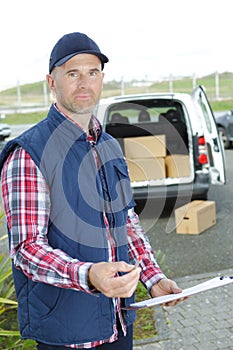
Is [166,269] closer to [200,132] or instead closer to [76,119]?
[200,132]

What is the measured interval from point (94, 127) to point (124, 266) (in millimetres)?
725

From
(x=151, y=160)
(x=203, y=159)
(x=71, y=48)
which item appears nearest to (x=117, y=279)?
→ (x=71, y=48)

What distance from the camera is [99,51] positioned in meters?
2.08

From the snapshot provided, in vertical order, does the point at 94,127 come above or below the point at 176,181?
above

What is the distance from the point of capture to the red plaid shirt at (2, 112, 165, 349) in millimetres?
1789

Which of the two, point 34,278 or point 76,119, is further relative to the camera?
point 76,119

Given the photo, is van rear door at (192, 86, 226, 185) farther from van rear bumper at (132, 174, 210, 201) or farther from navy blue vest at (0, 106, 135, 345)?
navy blue vest at (0, 106, 135, 345)

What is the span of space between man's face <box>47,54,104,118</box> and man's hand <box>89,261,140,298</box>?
66cm

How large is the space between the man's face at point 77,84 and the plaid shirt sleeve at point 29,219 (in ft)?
0.94

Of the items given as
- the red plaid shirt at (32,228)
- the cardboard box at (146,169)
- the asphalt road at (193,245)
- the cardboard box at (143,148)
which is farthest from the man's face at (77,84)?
the cardboard box at (143,148)

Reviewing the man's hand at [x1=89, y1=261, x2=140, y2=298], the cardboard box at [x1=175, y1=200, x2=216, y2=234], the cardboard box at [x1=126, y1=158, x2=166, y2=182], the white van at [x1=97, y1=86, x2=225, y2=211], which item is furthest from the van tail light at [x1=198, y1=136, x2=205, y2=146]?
the man's hand at [x1=89, y1=261, x2=140, y2=298]

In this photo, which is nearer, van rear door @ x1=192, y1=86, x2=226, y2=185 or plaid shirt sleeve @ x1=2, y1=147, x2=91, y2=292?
plaid shirt sleeve @ x1=2, y1=147, x2=91, y2=292

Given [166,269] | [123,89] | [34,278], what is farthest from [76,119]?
[123,89]

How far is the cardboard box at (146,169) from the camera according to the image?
8289 millimetres
